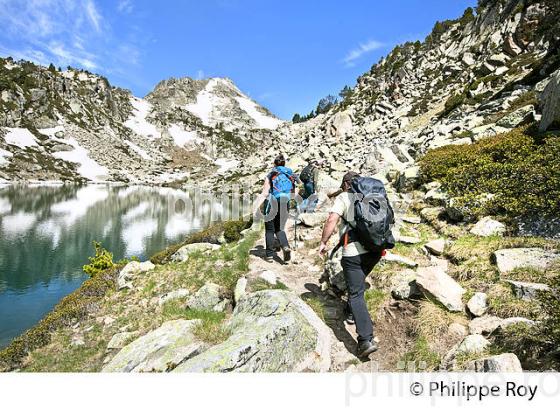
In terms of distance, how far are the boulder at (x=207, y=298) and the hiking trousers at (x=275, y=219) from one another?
2.00 meters

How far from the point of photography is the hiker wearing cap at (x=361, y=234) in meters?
5.00

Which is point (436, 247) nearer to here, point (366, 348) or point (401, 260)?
point (401, 260)

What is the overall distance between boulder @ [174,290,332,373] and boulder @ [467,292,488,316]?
250 cm

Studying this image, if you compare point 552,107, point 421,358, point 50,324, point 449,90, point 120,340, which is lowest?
point 50,324

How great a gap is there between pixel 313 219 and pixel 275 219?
400 centimetres

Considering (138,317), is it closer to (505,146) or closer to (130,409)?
(130,409)

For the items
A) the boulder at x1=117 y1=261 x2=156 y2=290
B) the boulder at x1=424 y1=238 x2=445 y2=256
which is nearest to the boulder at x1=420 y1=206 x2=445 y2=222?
the boulder at x1=424 y1=238 x2=445 y2=256

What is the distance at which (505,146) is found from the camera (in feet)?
39.9

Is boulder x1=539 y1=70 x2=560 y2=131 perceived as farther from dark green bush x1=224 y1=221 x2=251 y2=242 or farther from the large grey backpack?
dark green bush x1=224 y1=221 x2=251 y2=242

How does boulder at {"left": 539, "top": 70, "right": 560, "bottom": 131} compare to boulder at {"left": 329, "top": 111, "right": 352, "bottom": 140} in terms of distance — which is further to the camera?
boulder at {"left": 329, "top": 111, "right": 352, "bottom": 140}

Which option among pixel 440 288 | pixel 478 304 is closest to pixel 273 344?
pixel 440 288

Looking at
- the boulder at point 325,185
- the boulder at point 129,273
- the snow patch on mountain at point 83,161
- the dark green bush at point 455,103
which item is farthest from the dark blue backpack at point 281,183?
the snow patch on mountain at point 83,161

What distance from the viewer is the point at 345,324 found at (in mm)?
6340

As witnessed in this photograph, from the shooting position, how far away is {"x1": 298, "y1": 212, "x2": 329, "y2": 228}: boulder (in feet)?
42.7
